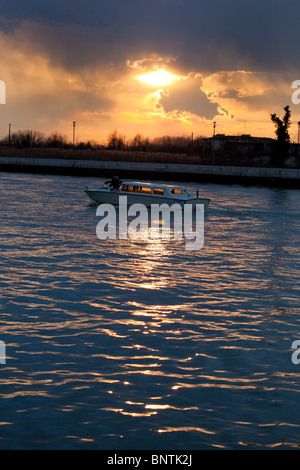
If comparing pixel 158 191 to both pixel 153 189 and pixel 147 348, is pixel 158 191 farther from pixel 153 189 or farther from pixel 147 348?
pixel 147 348

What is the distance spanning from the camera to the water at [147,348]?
861cm

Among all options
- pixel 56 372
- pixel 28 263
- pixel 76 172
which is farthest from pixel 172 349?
pixel 76 172

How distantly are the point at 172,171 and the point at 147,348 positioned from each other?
242 feet

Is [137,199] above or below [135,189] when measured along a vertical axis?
below

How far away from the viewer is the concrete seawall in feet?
263

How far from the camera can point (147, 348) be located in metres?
12.0

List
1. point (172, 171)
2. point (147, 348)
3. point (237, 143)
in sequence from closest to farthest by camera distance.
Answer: point (147, 348) → point (172, 171) → point (237, 143)

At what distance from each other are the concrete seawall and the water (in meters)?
56.7

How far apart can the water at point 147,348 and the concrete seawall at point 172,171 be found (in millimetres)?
56689

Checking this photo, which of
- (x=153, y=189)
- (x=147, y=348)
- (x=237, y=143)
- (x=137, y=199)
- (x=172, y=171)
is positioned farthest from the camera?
(x=237, y=143)

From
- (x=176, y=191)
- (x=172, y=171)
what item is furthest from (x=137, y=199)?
(x=172, y=171)

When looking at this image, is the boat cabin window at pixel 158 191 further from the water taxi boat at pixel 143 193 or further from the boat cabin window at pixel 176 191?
the boat cabin window at pixel 176 191

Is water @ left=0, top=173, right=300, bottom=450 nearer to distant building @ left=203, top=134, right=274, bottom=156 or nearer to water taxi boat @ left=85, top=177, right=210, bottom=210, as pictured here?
water taxi boat @ left=85, top=177, right=210, bottom=210

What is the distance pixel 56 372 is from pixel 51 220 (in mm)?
23967
